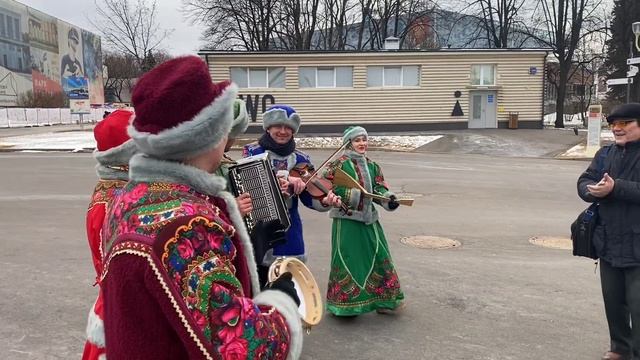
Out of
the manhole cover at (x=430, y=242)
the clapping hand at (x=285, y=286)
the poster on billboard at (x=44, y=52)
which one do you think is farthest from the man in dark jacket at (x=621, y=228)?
the poster on billboard at (x=44, y=52)

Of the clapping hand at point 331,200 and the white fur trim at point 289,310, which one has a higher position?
the white fur trim at point 289,310

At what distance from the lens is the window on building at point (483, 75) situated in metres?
28.5

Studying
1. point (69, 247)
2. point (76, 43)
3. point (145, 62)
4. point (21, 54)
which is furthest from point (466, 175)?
point (76, 43)

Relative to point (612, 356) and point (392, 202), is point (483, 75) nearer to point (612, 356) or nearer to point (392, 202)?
point (392, 202)

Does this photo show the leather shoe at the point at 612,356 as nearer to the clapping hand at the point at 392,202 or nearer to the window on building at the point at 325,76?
the clapping hand at the point at 392,202

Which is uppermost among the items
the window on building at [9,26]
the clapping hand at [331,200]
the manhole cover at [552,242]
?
the window on building at [9,26]

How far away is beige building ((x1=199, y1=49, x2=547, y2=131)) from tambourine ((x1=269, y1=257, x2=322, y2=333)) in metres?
26.0

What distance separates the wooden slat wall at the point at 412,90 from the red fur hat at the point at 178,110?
2661 centimetres

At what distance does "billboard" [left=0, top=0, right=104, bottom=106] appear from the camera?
59500 millimetres

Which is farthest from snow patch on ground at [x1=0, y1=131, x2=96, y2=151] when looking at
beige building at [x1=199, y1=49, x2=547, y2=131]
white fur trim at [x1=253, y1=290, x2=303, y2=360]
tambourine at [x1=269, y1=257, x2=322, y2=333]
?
white fur trim at [x1=253, y1=290, x2=303, y2=360]

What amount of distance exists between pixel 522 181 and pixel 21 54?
64.7 metres

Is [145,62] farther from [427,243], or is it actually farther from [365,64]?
[427,243]

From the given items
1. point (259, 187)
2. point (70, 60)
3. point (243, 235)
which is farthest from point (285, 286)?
point (70, 60)

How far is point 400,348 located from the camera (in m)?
4.14
